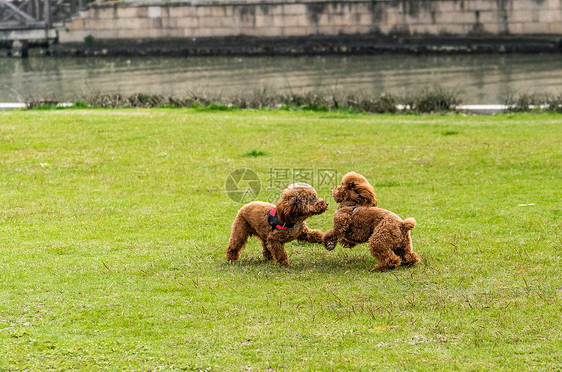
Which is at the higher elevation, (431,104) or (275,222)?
(431,104)

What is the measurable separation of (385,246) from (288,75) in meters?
29.5

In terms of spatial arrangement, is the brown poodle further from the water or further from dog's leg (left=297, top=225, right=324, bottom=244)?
the water

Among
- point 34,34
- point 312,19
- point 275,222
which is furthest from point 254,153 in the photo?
point 34,34

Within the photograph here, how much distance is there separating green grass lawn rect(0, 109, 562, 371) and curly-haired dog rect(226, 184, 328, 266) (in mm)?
208

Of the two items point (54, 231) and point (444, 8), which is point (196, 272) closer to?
point (54, 231)

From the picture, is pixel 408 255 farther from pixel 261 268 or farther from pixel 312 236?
pixel 261 268

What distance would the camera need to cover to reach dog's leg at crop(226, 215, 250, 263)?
719cm

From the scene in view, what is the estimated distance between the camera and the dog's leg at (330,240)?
715 cm

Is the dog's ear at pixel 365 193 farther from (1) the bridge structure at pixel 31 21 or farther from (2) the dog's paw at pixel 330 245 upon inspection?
(1) the bridge structure at pixel 31 21

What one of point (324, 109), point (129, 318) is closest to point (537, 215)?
point (129, 318)

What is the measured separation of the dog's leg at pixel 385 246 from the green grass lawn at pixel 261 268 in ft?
0.33

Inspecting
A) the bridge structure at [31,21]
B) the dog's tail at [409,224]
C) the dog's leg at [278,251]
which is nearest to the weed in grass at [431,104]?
the dog's tail at [409,224]

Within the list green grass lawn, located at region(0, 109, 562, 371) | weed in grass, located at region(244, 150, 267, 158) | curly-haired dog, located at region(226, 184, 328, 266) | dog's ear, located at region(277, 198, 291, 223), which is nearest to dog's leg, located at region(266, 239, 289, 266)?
curly-haired dog, located at region(226, 184, 328, 266)

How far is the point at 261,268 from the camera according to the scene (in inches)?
278
